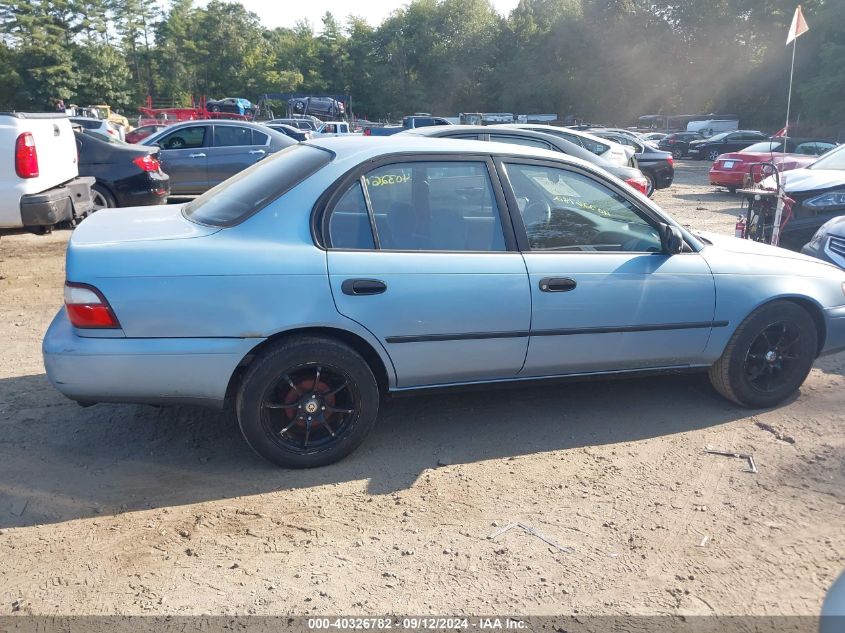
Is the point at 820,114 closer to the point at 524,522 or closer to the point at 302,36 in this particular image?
the point at 524,522

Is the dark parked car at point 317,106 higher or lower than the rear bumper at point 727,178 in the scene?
higher

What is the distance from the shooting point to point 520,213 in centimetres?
405

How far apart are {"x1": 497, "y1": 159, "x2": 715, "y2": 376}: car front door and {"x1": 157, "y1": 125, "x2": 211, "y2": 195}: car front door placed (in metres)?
9.90

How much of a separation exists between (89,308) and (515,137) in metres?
5.97

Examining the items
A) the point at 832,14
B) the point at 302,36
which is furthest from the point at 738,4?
the point at 302,36

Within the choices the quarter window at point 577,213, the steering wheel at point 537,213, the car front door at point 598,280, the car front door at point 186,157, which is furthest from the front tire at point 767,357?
the car front door at point 186,157

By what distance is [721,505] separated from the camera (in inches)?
137

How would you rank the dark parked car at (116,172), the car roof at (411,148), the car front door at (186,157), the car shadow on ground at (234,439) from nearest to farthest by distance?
the car shadow on ground at (234,439)
the car roof at (411,148)
the dark parked car at (116,172)
the car front door at (186,157)

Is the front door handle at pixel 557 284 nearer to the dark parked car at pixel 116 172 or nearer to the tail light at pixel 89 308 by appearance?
the tail light at pixel 89 308

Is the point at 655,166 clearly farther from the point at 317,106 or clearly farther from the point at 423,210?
the point at 317,106

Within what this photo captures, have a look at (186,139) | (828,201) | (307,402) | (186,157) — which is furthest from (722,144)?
(307,402)

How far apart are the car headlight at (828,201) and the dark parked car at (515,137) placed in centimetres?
191

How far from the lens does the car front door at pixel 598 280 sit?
397 centimetres

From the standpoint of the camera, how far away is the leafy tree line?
49812 mm
